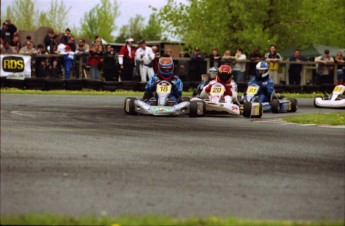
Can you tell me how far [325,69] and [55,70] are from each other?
29.3 ft

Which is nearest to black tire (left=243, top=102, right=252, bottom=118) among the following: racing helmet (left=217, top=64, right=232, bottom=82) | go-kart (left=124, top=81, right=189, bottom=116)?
racing helmet (left=217, top=64, right=232, bottom=82)

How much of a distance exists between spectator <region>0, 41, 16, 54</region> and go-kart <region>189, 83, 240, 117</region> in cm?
825

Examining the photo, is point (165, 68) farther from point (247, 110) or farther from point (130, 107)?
point (247, 110)

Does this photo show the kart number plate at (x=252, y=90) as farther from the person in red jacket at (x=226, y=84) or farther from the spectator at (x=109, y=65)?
the spectator at (x=109, y=65)

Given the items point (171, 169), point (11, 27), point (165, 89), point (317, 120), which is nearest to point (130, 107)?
point (165, 89)

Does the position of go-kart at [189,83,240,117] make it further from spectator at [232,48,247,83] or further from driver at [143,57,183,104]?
spectator at [232,48,247,83]

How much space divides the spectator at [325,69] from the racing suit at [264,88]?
31.0 ft

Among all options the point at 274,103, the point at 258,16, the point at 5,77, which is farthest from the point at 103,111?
the point at 258,16

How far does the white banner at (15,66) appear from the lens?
23125 mm

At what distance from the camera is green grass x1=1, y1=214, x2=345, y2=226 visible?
546 centimetres

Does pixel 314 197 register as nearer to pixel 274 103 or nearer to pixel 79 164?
pixel 79 164

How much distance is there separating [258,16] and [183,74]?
37.8 ft

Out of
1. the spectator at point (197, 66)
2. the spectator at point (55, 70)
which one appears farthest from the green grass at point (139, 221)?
the spectator at point (197, 66)

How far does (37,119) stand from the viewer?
13.5 meters
